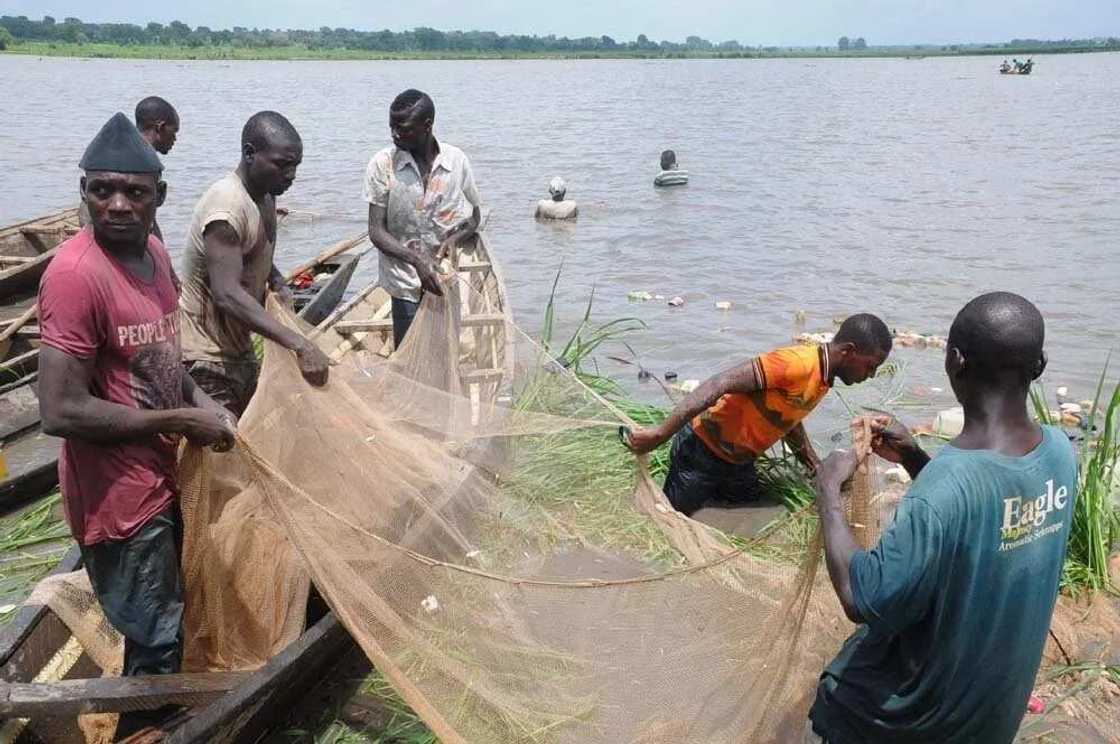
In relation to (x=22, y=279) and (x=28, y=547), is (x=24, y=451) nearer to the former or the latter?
(x=28, y=547)

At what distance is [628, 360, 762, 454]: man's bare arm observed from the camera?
3.24 m

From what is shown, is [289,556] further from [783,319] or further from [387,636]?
[783,319]

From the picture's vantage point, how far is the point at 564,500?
13.6 ft

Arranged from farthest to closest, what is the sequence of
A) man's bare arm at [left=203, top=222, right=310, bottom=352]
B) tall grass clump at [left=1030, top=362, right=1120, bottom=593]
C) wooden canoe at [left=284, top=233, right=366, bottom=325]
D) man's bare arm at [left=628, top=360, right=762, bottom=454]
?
1. wooden canoe at [left=284, top=233, right=366, bottom=325]
2. tall grass clump at [left=1030, top=362, right=1120, bottom=593]
3. man's bare arm at [left=628, top=360, right=762, bottom=454]
4. man's bare arm at [left=203, top=222, right=310, bottom=352]

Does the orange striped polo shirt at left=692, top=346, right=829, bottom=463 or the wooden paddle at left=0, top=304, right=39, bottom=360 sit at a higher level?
the orange striped polo shirt at left=692, top=346, right=829, bottom=463

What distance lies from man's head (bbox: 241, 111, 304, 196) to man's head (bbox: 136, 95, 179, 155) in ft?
5.71

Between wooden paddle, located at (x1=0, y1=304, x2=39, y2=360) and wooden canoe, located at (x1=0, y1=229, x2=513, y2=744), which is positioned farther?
wooden paddle, located at (x1=0, y1=304, x2=39, y2=360)

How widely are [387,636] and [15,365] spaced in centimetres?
447

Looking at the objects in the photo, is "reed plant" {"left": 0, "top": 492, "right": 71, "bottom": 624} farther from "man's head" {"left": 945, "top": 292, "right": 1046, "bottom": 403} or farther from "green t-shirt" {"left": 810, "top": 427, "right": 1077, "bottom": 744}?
"man's head" {"left": 945, "top": 292, "right": 1046, "bottom": 403}

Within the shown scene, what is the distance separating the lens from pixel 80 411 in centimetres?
208

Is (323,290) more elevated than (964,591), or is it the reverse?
(964,591)

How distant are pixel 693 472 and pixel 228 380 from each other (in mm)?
2028

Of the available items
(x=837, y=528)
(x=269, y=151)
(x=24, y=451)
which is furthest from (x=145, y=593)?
(x=24, y=451)

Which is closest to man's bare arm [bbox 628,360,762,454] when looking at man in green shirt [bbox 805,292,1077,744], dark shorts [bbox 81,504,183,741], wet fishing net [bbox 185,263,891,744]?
wet fishing net [bbox 185,263,891,744]
